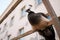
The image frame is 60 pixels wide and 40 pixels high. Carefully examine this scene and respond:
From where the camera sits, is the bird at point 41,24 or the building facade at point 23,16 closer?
the bird at point 41,24

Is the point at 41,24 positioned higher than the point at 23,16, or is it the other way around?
the point at 23,16

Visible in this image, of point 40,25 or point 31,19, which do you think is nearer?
point 40,25

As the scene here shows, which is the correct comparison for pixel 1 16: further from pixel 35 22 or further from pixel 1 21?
pixel 35 22

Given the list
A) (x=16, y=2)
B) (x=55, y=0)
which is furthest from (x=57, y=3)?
(x=16, y=2)

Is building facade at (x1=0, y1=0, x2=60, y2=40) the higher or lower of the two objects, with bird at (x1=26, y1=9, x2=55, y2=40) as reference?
higher

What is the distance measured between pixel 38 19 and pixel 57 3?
214 centimetres

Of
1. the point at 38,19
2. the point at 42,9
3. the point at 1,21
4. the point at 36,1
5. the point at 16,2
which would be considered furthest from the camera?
the point at 1,21

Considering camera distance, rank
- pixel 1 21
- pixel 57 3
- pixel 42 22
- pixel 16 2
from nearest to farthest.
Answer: pixel 42 22 < pixel 57 3 < pixel 16 2 < pixel 1 21

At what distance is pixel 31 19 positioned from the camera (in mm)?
4773

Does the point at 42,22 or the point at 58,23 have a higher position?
the point at 42,22

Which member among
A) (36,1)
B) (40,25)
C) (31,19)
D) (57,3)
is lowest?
(40,25)

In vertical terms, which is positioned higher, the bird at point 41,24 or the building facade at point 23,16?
the building facade at point 23,16

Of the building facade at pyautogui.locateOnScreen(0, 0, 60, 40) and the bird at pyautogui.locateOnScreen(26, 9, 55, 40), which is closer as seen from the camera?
the bird at pyautogui.locateOnScreen(26, 9, 55, 40)

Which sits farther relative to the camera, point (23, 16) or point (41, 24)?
point (23, 16)
